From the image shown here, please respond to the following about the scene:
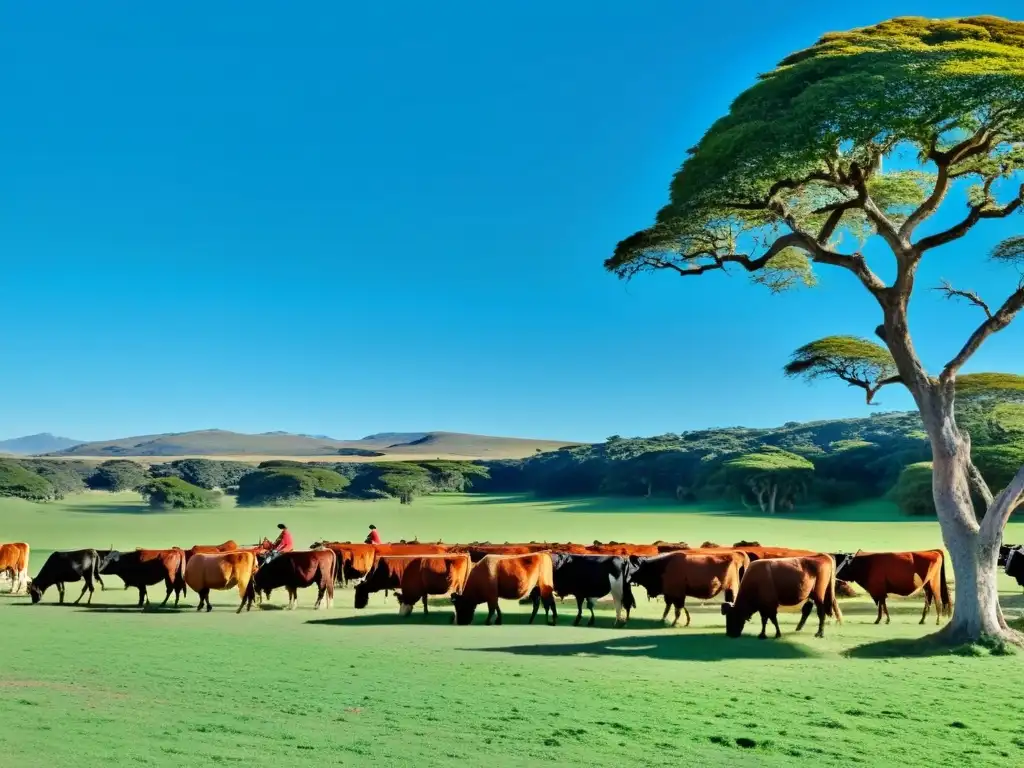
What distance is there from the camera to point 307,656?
41.9ft

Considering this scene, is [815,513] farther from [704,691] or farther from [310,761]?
[310,761]

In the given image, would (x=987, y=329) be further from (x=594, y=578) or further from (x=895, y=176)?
(x=594, y=578)

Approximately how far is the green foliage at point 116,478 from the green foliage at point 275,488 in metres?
15.5

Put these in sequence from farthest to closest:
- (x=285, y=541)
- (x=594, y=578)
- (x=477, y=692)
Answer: (x=285, y=541) < (x=594, y=578) < (x=477, y=692)

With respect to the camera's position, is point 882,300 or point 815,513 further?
point 815,513

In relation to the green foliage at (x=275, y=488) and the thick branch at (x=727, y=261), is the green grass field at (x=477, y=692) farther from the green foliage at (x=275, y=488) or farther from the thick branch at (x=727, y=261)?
the green foliage at (x=275, y=488)

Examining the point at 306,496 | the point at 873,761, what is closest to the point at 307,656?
the point at 873,761

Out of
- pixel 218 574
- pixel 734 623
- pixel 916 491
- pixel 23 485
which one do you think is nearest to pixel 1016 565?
pixel 734 623

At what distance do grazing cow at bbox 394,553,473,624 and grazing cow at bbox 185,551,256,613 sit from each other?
3267 millimetres

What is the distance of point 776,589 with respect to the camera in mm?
15469

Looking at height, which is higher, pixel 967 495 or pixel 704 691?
pixel 967 495

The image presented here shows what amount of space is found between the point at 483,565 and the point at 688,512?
57702mm

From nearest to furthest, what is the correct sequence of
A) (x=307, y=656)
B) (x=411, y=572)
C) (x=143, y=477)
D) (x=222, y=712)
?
(x=222, y=712), (x=307, y=656), (x=411, y=572), (x=143, y=477)

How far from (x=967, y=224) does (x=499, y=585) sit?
31.8 feet
